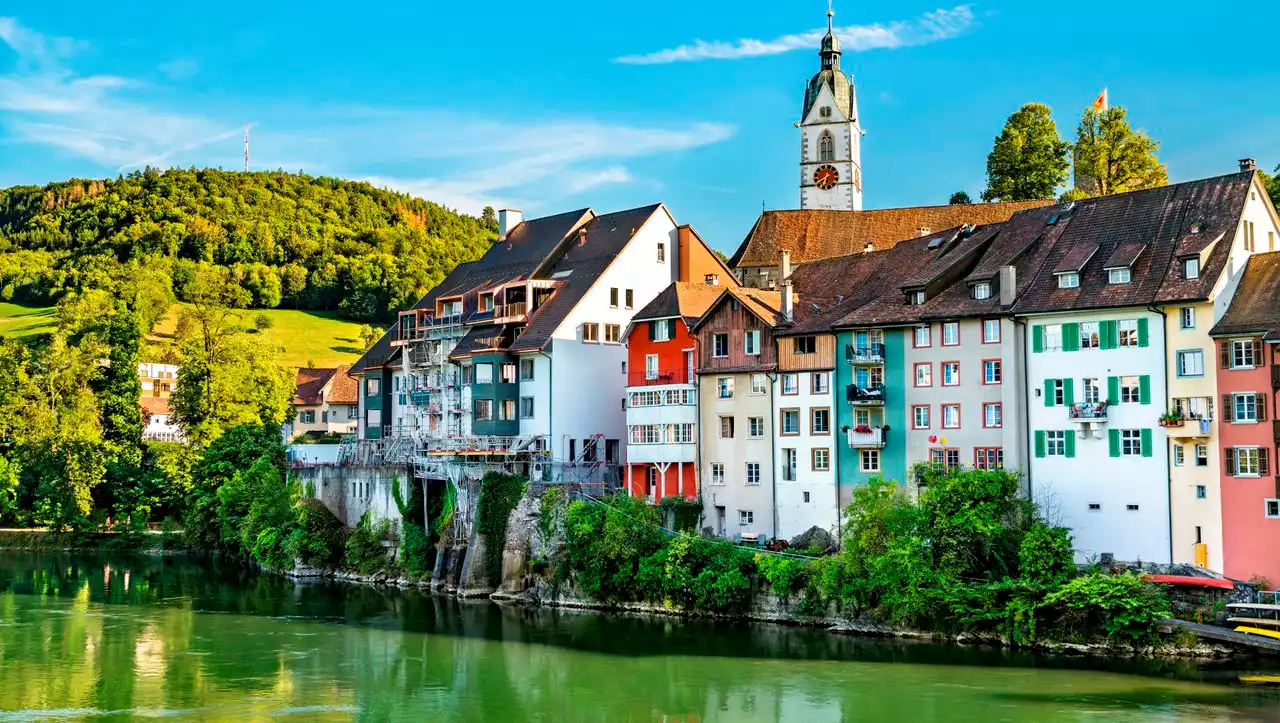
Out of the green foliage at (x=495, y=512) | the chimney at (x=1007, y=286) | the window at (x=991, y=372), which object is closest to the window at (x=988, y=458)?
the window at (x=991, y=372)

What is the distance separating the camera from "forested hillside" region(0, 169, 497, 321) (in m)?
154

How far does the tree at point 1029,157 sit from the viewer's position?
83750 millimetres

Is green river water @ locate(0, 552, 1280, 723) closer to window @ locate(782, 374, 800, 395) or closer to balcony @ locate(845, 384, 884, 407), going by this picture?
balcony @ locate(845, 384, 884, 407)

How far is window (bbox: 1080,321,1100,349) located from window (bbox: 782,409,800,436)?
497 inches

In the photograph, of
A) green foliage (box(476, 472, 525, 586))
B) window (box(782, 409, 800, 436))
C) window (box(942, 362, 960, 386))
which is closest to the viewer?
window (box(942, 362, 960, 386))

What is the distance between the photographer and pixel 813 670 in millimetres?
42750

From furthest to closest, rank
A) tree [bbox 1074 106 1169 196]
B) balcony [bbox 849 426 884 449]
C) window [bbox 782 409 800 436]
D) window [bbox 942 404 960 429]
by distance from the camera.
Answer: tree [bbox 1074 106 1169 196], window [bbox 782 409 800 436], balcony [bbox 849 426 884 449], window [bbox 942 404 960 429]

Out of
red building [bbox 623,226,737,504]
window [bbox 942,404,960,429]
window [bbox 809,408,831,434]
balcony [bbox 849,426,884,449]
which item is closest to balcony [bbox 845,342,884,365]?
window [bbox 809,408,831,434]

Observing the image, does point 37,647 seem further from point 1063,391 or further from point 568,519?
point 1063,391

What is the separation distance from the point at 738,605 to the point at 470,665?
11315 millimetres

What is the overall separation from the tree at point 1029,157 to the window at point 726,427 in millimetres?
33464

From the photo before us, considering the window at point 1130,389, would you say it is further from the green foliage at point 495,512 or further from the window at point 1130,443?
the green foliage at point 495,512

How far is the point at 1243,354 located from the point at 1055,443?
7326 millimetres

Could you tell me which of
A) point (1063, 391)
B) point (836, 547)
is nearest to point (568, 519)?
point (836, 547)
